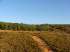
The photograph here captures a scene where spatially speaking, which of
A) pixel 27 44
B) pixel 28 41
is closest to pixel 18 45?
pixel 27 44

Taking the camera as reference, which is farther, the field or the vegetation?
the vegetation

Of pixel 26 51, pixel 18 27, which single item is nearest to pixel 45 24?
pixel 18 27

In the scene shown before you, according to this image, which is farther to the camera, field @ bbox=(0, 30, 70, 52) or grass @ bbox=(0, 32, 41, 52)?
field @ bbox=(0, 30, 70, 52)

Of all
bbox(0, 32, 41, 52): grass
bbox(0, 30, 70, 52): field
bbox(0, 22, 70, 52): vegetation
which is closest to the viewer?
bbox(0, 32, 41, 52): grass

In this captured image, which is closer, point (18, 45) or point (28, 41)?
point (18, 45)

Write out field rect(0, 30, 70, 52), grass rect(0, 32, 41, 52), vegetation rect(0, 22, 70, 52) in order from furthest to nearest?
vegetation rect(0, 22, 70, 52) → field rect(0, 30, 70, 52) → grass rect(0, 32, 41, 52)

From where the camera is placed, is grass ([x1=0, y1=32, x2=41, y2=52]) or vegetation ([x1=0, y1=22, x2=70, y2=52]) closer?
grass ([x1=0, y1=32, x2=41, y2=52])

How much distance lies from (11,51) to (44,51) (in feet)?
8.34

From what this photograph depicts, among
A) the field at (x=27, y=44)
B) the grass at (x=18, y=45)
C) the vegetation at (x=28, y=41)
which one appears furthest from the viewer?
the vegetation at (x=28, y=41)

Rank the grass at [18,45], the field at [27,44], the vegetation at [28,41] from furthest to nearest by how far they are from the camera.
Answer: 1. the vegetation at [28,41]
2. the field at [27,44]
3. the grass at [18,45]

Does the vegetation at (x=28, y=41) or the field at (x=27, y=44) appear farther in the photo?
the vegetation at (x=28, y=41)

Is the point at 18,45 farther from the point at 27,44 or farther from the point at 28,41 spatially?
the point at 28,41

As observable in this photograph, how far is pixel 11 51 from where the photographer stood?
12.3 metres

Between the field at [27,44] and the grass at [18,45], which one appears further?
the field at [27,44]
